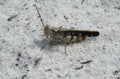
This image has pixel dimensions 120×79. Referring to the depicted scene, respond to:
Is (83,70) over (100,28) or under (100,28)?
under

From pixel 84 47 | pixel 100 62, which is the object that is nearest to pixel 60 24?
pixel 84 47

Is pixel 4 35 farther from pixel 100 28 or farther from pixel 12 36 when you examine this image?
pixel 100 28

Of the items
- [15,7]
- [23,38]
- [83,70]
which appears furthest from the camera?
[15,7]

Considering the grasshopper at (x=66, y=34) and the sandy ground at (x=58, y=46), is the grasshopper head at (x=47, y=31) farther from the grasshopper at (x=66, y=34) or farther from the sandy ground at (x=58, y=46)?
the sandy ground at (x=58, y=46)

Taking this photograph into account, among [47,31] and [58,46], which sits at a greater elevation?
[47,31]

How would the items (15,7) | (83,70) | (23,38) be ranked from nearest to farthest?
(83,70), (23,38), (15,7)
